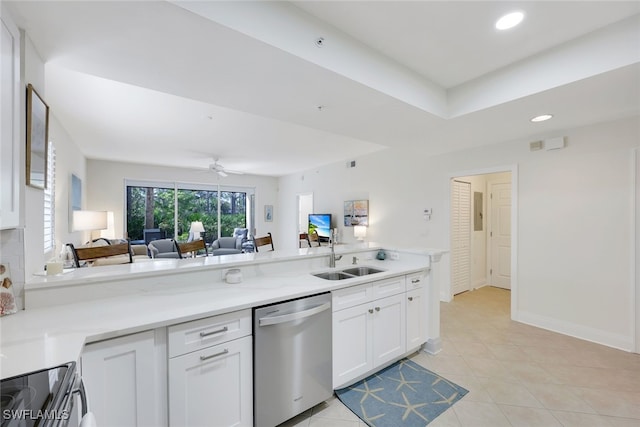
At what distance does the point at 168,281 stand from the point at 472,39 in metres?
2.72

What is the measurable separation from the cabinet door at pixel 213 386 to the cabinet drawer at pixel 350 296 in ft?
2.19

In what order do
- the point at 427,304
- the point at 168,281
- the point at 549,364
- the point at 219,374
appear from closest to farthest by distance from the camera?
the point at 219,374 → the point at 168,281 → the point at 549,364 → the point at 427,304

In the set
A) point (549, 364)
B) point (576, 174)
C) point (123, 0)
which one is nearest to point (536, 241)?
point (576, 174)

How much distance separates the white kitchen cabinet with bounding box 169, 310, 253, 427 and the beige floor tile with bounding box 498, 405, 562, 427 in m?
1.76

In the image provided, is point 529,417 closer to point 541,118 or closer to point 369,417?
point 369,417

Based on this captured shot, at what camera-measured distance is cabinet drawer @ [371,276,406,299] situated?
A: 7.18 ft

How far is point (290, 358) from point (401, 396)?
100 cm

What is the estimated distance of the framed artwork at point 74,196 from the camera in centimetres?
418

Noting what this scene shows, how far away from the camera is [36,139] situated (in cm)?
151

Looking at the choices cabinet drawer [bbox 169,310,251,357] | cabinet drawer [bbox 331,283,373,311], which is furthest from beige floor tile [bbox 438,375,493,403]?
cabinet drawer [bbox 169,310,251,357]

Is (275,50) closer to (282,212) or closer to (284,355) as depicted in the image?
(284,355)

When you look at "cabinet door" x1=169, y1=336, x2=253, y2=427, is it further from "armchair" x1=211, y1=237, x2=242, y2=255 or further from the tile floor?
"armchair" x1=211, y1=237, x2=242, y2=255

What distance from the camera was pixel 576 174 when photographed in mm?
2998

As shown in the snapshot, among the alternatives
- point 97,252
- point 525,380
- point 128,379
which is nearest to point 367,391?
point 525,380
